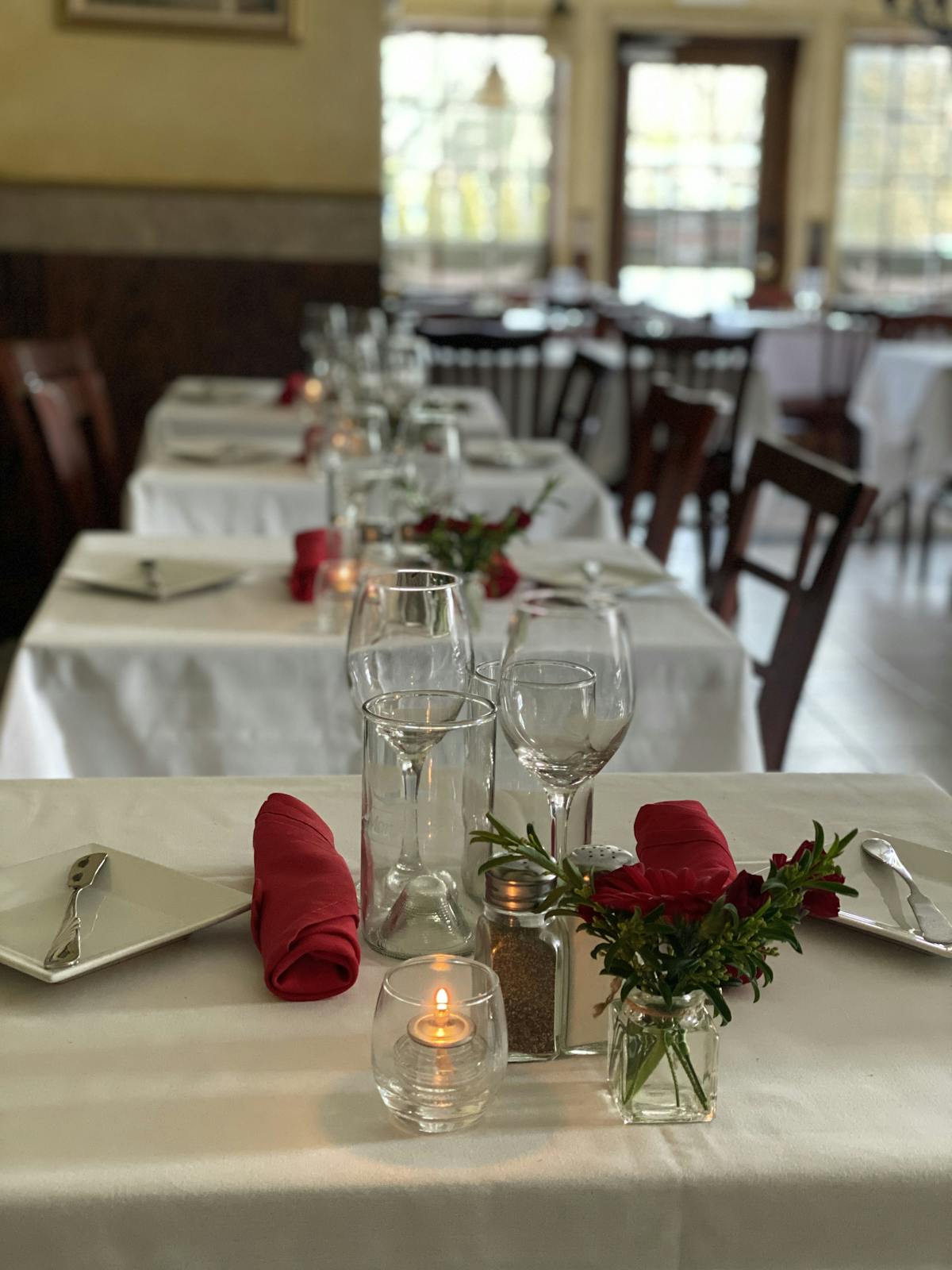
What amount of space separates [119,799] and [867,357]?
6.12 m

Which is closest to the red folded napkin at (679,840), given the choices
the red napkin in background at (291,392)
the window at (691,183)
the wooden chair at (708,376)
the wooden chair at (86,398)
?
the wooden chair at (86,398)

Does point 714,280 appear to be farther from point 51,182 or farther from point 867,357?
point 51,182

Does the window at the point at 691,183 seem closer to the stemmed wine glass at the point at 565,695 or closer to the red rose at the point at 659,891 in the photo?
the stemmed wine glass at the point at 565,695

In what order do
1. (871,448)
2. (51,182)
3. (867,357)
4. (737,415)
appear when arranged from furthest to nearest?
1. (867,357)
2. (871,448)
3. (737,415)
4. (51,182)

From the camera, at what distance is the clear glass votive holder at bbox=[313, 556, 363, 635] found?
1.72m

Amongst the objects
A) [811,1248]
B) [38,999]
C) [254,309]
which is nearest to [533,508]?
[38,999]

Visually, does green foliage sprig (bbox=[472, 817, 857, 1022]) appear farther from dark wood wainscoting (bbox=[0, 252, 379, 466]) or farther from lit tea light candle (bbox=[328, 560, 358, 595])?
dark wood wainscoting (bbox=[0, 252, 379, 466])

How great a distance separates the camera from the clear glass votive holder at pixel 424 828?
91 centimetres

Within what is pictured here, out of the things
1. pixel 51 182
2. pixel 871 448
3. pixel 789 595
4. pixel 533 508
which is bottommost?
pixel 871 448

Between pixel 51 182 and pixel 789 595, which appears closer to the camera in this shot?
pixel 789 595

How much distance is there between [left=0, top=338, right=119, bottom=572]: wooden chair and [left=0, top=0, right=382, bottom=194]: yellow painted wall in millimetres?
1054

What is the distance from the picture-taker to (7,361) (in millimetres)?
3121

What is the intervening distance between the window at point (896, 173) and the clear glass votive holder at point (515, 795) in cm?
913

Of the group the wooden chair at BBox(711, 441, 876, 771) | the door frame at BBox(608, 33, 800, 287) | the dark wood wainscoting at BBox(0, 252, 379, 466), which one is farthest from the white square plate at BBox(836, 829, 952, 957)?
the door frame at BBox(608, 33, 800, 287)
